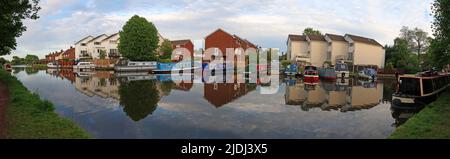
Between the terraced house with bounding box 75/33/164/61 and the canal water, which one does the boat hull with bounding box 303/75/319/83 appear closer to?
the canal water

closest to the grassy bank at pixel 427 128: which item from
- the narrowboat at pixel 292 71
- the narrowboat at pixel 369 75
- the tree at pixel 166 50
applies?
the narrowboat at pixel 369 75

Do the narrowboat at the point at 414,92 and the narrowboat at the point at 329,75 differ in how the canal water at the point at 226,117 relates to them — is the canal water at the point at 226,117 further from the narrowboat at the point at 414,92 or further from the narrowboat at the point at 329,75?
the narrowboat at the point at 329,75

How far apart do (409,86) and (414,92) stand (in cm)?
47

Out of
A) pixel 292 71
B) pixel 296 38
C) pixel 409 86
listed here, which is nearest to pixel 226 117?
pixel 409 86

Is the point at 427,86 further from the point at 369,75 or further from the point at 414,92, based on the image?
the point at 369,75

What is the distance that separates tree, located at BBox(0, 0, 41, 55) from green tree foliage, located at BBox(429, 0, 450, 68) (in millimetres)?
28158

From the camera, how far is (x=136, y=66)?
5909cm

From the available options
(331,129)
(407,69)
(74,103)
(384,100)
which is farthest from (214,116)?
(407,69)

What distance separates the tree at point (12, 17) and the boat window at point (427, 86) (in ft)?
86.3

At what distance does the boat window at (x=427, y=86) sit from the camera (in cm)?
2119

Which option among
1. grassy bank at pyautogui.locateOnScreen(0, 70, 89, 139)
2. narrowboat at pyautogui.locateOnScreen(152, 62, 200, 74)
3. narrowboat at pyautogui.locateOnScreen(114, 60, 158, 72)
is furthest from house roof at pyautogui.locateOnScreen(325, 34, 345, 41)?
grassy bank at pyautogui.locateOnScreen(0, 70, 89, 139)

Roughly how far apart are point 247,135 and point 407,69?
178ft

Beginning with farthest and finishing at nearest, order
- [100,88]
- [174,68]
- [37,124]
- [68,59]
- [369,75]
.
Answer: [68,59] → [174,68] → [369,75] → [100,88] → [37,124]

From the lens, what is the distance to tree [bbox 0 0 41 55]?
20984mm
